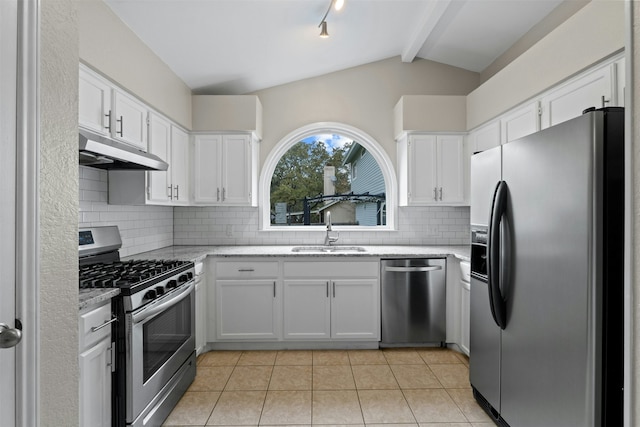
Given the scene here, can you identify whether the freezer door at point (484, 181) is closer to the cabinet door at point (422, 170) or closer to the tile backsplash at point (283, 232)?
the cabinet door at point (422, 170)

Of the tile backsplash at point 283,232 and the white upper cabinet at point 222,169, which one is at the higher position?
the white upper cabinet at point 222,169

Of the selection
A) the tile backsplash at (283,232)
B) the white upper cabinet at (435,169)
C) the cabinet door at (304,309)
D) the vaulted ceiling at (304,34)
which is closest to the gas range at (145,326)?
the cabinet door at (304,309)

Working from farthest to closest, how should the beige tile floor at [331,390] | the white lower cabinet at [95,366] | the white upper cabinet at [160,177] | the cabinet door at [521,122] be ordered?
the white upper cabinet at [160,177], the cabinet door at [521,122], the beige tile floor at [331,390], the white lower cabinet at [95,366]

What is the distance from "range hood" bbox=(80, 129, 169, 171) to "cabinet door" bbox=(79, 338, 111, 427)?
3.11ft

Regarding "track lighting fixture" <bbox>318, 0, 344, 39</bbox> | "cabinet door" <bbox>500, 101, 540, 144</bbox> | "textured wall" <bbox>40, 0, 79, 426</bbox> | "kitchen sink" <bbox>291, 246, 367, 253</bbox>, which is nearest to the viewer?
"textured wall" <bbox>40, 0, 79, 426</bbox>

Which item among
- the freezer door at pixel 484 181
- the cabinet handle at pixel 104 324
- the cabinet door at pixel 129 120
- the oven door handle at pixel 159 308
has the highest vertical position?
the cabinet door at pixel 129 120

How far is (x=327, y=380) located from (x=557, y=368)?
1636 millimetres

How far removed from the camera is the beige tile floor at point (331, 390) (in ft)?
7.50

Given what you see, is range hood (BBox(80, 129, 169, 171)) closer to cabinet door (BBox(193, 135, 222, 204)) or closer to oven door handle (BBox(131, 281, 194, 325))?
oven door handle (BBox(131, 281, 194, 325))

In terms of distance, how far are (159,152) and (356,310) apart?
7.08ft

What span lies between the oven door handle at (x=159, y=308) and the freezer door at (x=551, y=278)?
1.88 meters

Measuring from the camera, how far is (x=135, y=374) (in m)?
1.88

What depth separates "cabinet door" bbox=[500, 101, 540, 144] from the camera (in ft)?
8.90

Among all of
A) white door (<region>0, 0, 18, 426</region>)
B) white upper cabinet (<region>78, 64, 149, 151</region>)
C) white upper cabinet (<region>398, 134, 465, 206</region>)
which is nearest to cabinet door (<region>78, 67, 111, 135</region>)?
white upper cabinet (<region>78, 64, 149, 151</region>)
